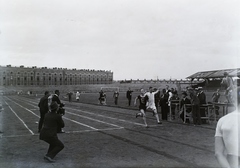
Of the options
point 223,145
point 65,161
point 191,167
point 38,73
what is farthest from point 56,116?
point 38,73

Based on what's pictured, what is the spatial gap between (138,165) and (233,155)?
3909 millimetres

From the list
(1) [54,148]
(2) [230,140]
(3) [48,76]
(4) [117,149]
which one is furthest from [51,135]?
(3) [48,76]

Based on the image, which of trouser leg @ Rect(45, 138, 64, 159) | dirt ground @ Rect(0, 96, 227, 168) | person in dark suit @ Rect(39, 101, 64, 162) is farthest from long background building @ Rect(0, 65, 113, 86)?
trouser leg @ Rect(45, 138, 64, 159)

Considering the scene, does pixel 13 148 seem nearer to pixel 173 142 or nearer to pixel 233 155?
pixel 173 142

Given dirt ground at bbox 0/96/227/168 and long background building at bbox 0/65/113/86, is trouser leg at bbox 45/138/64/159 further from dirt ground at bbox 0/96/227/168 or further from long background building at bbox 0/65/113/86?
long background building at bbox 0/65/113/86

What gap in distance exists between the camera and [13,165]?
6352 mm

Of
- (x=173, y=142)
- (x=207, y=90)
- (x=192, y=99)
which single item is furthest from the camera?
(x=207, y=90)

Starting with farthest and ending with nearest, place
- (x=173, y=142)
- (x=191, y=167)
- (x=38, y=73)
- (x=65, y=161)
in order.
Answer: (x=38, y=73) < (x=173, y=142) < (x=65, y=161) < (x=191, y=167)

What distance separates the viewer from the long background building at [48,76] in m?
109

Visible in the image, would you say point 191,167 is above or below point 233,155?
below

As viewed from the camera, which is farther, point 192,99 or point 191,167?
point 192,99

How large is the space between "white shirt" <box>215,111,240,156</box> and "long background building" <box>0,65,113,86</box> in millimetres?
110544

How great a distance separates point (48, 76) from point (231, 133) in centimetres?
12382

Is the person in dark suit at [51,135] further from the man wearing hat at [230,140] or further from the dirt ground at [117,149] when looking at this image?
the man wearing hat at [230,140]
